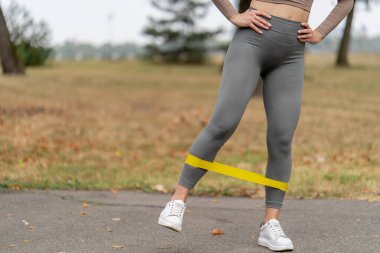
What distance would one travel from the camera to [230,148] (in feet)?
27.8

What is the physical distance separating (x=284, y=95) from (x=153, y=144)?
5.53 m

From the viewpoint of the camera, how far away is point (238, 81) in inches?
130

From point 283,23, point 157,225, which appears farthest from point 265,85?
point 157,225

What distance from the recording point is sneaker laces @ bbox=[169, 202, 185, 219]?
327 centimetres

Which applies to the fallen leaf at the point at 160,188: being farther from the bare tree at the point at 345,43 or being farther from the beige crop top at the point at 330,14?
the bare tree at the point at 345,43

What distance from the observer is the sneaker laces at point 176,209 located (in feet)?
10.7

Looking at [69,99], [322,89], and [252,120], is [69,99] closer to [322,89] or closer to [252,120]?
[252,120]

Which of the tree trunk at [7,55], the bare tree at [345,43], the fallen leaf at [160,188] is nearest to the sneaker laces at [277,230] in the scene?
the fallen leaf at [160,188]

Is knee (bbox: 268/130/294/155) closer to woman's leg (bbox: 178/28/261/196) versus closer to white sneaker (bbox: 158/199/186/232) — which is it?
woman's leg (bbox: 178/28/261/196)

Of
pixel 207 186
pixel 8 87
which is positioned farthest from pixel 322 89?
pixel 207 186

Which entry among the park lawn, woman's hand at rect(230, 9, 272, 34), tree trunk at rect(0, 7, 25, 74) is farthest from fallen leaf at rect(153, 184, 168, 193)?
tree trunk at rect(0, 7, 25, 74)

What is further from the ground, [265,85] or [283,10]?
[283,10]

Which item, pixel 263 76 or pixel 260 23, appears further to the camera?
pixel 263 76

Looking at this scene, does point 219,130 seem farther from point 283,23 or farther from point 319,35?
point 319,35
